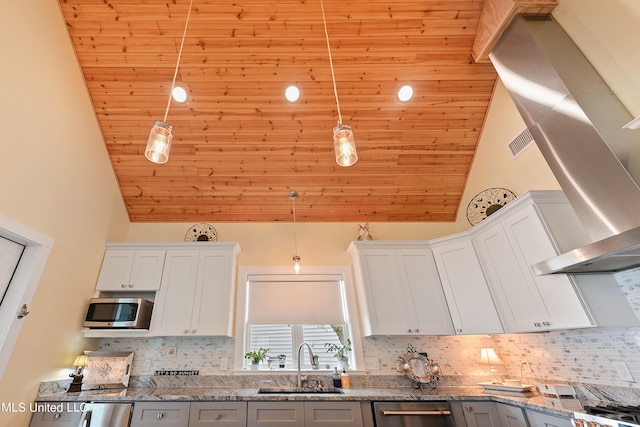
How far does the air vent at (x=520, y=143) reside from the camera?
2.86 metres

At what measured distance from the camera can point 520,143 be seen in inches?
117

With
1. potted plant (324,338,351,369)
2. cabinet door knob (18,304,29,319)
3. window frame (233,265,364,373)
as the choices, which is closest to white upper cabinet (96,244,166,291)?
cabinet door knob (18,304,29,319)

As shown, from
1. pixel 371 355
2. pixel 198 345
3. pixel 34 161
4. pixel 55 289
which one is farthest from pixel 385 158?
pixel 55 289

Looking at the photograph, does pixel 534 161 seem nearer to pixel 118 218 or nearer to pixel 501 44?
pixel 501 44

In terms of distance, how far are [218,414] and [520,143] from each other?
13.1 ft

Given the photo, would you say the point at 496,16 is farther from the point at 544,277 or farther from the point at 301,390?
the point at 301,390

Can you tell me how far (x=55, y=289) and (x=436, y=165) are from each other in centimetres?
455

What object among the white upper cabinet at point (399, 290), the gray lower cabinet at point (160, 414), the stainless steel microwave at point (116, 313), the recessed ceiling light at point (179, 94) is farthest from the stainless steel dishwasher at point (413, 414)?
the recessed ceiling light at point (179, 94)

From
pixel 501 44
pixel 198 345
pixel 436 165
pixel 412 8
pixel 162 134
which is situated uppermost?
pixel 412 8

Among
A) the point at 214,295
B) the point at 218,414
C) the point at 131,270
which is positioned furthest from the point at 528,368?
the point at 131,270

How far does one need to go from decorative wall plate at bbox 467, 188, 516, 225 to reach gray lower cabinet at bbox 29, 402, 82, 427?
454 centimetres

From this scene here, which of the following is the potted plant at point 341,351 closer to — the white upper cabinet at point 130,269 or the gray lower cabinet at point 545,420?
the gray lower cabinet at point 545,420

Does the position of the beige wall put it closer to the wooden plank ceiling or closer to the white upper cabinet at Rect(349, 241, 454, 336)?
the wooden plank ceiling

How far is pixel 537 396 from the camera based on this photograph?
2430 mm
